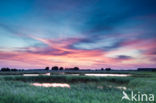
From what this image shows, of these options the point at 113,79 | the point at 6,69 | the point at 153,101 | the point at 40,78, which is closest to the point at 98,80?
the point at 113,79

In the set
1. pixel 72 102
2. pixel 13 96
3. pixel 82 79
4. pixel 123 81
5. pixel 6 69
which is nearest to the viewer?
pixel 72 102

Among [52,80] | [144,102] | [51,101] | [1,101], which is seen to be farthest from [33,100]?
[52,80]

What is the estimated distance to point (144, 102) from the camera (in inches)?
459

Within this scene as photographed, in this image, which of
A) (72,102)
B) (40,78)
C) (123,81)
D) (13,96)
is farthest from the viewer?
(40,78)

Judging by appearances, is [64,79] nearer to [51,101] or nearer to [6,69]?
[51,101]

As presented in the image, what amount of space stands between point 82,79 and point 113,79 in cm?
773

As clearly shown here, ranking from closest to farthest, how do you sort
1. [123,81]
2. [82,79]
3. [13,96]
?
[13,96]
[123,81]
[82,79]

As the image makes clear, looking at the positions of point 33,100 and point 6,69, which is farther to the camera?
point 6,69

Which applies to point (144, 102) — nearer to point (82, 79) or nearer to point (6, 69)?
point (82, 79)

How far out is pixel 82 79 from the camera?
39.6 m

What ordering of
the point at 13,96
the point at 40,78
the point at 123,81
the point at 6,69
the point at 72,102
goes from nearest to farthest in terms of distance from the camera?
the point at 72,102
the point at 13,96
the point at 123,81
the point at 40,78
the point at 6,69

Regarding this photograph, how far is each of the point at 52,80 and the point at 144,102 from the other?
3269 cm

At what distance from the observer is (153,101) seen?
470 inches

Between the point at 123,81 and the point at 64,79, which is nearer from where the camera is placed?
the point at 123,81
